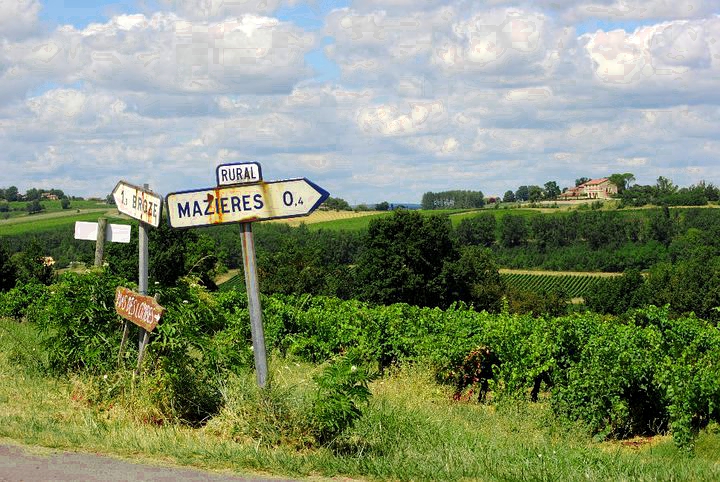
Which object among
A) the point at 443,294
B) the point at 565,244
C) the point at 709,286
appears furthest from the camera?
the point at 565,244

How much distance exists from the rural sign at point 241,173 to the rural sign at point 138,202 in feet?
3.45

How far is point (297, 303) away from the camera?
841 inches

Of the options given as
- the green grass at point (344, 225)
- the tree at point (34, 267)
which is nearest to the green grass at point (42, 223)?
the green grass at point (344, 225)

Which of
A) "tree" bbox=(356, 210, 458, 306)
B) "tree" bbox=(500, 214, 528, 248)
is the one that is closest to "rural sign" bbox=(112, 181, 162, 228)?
"tree" bbox=(356, 210, 458, 306)

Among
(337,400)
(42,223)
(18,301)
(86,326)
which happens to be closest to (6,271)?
(18,301)

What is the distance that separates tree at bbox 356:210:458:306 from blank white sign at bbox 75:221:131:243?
43530 millimetres

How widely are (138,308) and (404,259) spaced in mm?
46377

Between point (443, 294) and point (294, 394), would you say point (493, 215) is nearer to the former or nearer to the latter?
point (443, 294)

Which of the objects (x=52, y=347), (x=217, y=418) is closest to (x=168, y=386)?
(x=217, y=418)

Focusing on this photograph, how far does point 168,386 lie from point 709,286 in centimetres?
7125

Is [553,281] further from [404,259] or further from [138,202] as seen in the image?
[138,202]

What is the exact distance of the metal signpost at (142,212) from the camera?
7488mm

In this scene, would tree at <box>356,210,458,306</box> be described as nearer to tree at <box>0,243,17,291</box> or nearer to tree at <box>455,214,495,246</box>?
tree at <box>0,243,17,291</box>

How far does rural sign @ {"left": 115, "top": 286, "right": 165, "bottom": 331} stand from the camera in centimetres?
716
